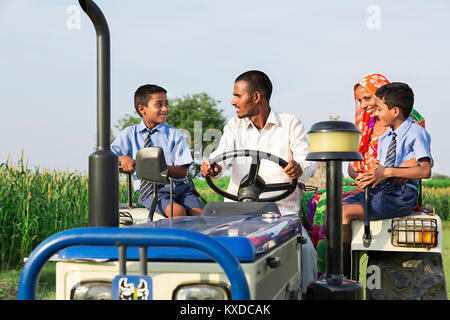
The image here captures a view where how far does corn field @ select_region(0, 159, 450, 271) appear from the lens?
681 centimetres

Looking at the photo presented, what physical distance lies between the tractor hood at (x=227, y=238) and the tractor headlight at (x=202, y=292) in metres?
0.08

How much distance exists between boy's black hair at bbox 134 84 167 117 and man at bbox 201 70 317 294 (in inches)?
55.4

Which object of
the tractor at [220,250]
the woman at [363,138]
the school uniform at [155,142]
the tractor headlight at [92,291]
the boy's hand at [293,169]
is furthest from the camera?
the school uniform at [155,142]

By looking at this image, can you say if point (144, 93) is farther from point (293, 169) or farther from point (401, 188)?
point (401, 188)

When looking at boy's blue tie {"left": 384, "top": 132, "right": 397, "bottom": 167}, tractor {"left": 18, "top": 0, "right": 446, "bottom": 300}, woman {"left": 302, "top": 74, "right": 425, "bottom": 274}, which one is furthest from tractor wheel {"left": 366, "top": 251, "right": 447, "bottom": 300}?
boy's blue tie {"left": 384, "top": 132, "right": 397, "bottom": 167}

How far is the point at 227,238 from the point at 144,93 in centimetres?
370

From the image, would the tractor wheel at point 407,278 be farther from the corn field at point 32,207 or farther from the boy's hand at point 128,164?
the corn field at point 32,207

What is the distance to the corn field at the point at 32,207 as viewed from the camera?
6812 millimetres

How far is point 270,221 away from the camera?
2320 millimetres

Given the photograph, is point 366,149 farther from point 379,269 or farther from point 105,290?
point 105,290

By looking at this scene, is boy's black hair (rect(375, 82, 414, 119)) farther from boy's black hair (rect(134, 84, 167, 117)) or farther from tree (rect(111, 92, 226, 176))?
tree (rect(111, 92, 226, 176))

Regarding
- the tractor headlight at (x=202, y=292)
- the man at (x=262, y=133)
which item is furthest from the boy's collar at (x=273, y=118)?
the tractor headlight at (x=202, y=292)

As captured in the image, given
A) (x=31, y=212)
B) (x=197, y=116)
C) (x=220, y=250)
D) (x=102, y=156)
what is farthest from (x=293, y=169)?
(x=197, y=116)
